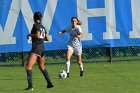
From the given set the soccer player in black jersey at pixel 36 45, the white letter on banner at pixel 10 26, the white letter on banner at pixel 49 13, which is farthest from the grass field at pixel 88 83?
the white letter on banner at pixel 10 26

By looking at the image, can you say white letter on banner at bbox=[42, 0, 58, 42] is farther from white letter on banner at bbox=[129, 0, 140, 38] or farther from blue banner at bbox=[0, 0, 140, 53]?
white letter on banner at bbox=[129, 0, 140, 38]

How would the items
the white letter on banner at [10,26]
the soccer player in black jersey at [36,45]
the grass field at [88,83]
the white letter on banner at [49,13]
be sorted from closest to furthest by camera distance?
the grass field at [88,83] → the soccer player in black jersey at [36,45] → the white letter on banner at [10,26] → the white letter on banner at [49,13]

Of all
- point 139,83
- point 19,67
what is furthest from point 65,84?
point 19,67

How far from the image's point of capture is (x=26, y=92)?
1163cm

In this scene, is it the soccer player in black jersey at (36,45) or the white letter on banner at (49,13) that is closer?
the soccer player in black jersey at (36,45)

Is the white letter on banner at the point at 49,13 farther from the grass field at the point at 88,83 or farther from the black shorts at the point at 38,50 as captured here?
the black shorts at the point at 38,50

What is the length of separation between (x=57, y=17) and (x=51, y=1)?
749mm

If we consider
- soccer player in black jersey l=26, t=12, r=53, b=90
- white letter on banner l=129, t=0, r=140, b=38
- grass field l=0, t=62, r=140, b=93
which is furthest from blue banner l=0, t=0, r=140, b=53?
soccer player in black jersey l=26, t=12, r=53, b=90

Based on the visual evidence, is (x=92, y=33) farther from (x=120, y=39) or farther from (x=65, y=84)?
(x=65, y=84)

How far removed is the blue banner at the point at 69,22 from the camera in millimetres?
21000

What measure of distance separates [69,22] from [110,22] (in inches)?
70.9

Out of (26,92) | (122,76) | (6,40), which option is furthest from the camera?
(6,40)

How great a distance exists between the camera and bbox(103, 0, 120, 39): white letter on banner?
21.2 metres

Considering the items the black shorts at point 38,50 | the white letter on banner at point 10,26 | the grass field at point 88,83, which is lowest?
the grass field at point 88,83
